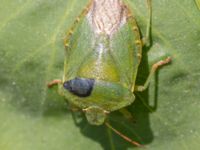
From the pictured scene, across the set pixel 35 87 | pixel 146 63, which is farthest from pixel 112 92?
pixel 35 87

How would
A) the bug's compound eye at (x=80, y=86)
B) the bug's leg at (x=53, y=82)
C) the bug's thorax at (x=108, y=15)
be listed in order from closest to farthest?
the bug's thorax at (x=108, y=15) → the bug's compound eye at (x=80, y=86) → the bug's leg at (x=53, y=82)

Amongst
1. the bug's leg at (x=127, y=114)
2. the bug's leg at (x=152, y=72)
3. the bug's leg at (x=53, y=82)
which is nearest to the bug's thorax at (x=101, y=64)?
the bug's leg at (x=152, y=72)

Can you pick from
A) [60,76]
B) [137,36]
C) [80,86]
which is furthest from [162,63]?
[60,76]

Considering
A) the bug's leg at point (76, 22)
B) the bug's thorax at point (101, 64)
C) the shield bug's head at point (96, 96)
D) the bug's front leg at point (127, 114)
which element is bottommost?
the bug's front leg at point (127, 114)

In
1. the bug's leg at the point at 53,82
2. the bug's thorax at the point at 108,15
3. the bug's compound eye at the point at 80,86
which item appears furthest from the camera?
the bug's leg at the point at 53,82

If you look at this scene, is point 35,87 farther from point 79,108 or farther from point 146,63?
point 146,63

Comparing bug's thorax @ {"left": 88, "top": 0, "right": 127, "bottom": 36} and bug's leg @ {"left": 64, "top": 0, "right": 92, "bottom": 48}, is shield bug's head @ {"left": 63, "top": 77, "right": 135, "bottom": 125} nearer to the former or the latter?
bug's leg @ {"left": 64, "top": 0, "right": 92, "bottom": 48}

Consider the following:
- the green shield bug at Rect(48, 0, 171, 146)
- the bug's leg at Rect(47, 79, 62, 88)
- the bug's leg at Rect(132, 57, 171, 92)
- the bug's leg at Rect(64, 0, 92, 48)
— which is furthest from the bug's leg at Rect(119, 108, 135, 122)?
the bug's leg at Rect(64, 0, 92, 48)

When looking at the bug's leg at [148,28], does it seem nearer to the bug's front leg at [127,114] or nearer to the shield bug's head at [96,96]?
the shield bug's head at [96,96]
